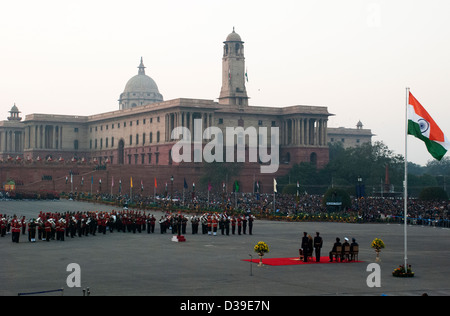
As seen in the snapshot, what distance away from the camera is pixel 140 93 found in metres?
185

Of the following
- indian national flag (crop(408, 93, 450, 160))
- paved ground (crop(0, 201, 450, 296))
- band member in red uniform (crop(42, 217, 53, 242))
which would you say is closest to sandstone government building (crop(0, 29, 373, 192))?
band member in red uniform (crop(42, 217, 53, 242))

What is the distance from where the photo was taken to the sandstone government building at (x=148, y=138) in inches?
3984

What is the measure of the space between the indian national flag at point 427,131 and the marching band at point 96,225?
18392 millimetres

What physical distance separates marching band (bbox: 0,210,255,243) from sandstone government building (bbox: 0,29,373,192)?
48.6 m

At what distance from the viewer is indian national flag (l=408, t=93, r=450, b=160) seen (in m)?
24.4

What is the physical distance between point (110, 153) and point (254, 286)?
115 metres

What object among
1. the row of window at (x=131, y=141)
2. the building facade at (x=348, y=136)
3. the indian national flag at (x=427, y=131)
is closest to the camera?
the indian national flag at (x=427, y=131)

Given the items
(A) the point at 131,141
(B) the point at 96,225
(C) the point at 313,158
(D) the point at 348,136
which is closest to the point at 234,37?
(C) the point at 313,158

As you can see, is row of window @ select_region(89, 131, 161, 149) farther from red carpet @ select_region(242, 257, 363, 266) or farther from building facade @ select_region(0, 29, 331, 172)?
red carpet @ select_region(242, 257, 363, 266)

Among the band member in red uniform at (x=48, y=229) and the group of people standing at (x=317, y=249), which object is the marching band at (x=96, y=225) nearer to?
the band member in red uniform at (x=48, y=229)

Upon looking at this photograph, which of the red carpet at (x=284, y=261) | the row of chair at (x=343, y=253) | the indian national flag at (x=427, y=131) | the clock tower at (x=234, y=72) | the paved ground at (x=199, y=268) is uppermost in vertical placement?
the clock tower at (x=234, y=72)

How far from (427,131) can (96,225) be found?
24433 millimetres

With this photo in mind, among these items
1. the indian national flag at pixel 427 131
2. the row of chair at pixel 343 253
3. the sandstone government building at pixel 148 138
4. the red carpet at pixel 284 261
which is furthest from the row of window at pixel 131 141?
the indian national flag at pixel 427 131
